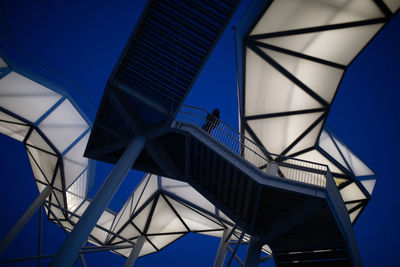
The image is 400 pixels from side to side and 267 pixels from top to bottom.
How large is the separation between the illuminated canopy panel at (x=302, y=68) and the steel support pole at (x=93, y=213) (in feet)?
19.1

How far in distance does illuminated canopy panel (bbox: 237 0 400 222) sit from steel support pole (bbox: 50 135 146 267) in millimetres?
5836

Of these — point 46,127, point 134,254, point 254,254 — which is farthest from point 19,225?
point 254,254

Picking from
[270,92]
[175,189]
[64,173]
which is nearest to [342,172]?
[270,92]

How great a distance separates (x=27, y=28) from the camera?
48.9 feet

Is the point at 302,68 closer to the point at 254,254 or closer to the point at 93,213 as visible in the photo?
the point at 254,254

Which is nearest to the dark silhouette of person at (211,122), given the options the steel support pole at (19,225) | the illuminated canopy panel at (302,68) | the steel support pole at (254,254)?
the illuminated canopy panel at (302,68)

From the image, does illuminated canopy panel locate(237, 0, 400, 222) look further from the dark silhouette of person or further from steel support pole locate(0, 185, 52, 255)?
steel support pole locate(0, 185, 52, 255)

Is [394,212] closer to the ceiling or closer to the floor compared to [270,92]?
closer to the ceiling

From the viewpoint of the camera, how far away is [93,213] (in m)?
9.26

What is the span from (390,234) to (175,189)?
35935 millimetres

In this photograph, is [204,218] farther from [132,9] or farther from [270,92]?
[132,9]

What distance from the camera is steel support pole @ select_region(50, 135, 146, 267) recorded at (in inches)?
323

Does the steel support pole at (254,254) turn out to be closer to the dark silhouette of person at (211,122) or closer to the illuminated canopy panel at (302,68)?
the illuminated canopy panel at (302,68)

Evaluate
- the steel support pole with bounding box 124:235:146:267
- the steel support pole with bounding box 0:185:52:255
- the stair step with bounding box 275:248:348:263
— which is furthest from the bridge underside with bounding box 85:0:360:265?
the steel support pole with bounding box 124:235:146:267
